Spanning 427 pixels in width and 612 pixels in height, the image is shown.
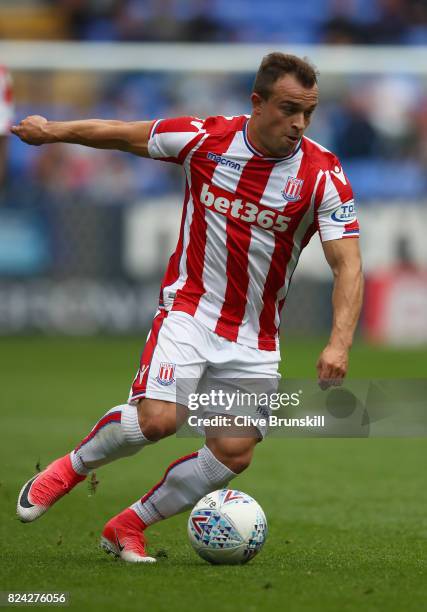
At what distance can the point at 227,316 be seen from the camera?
558 cm

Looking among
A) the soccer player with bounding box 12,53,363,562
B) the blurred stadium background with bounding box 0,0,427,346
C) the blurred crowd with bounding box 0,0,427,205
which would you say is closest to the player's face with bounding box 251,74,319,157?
the soccer player with bounding box 12,53,363,562

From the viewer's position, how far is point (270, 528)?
261 inches

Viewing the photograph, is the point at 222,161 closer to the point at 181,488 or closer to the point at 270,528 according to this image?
the point at 181,488

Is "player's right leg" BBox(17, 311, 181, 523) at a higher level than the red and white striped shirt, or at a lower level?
lower

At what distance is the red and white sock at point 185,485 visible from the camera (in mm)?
5496

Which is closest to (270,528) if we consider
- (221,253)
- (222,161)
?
(221,253)

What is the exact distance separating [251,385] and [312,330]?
434 inches

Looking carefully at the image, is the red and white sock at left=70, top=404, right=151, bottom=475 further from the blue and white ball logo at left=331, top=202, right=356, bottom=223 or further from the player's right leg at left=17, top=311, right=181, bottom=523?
the blue and white ball logo at left=331, top=202, right=356, bottom=223

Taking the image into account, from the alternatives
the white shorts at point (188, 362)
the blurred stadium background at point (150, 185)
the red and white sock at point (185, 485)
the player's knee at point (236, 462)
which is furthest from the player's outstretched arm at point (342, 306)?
the blurred stadium background at point (150, 185)

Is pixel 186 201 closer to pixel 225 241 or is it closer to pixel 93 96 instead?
pixel 225 241

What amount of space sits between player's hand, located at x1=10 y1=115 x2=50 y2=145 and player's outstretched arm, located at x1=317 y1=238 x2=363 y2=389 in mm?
1359

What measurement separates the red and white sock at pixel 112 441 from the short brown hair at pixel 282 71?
4.97 feet

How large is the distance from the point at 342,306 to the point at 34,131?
161 cm

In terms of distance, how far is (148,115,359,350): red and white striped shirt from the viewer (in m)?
5.50
